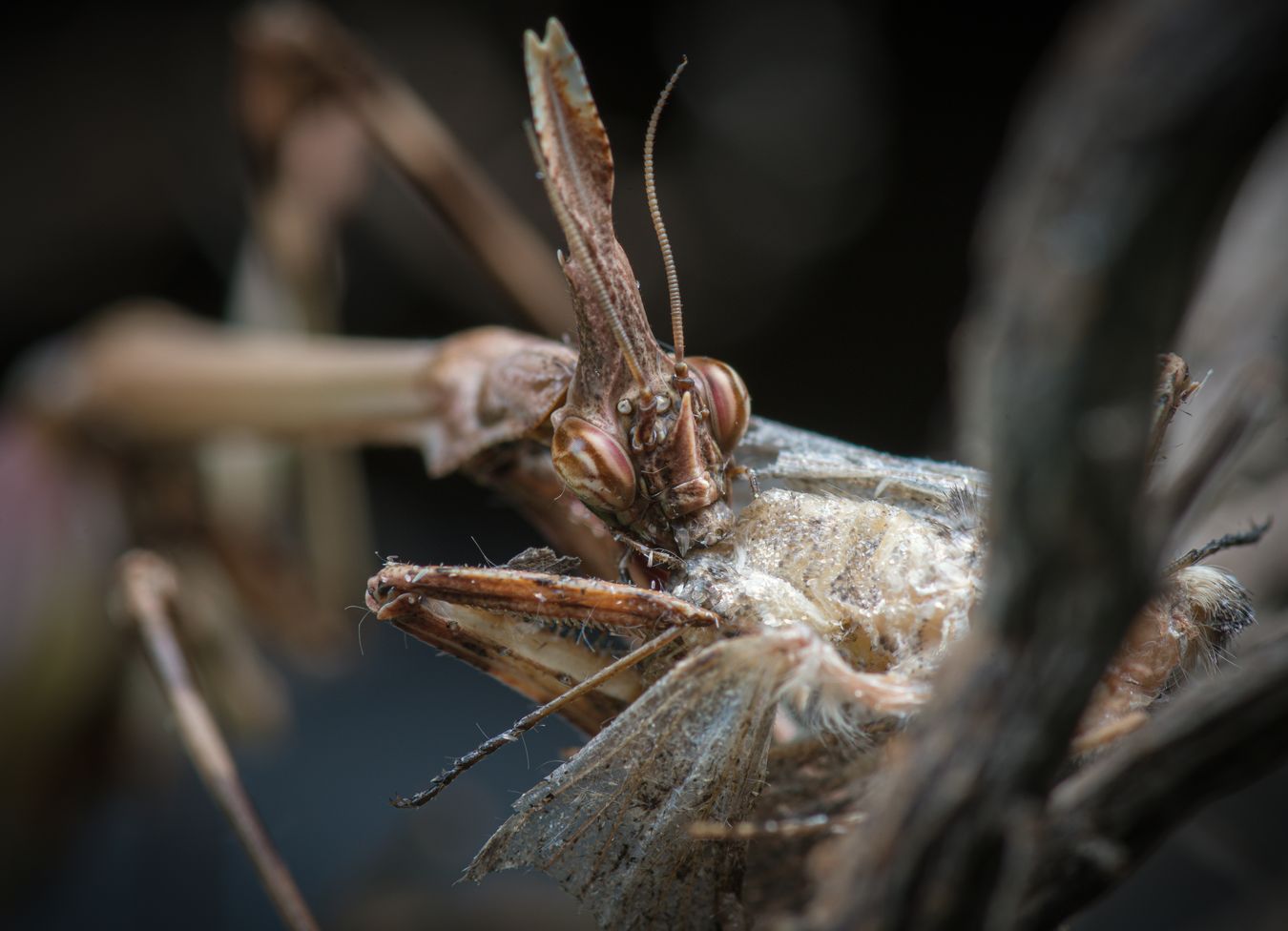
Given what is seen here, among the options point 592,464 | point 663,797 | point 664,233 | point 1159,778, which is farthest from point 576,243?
point 1159,778

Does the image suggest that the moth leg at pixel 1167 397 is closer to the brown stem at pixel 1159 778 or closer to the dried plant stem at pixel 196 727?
the brown stem at pixel 1159 778

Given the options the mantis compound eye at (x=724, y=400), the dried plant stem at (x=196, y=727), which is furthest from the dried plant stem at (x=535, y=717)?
the dried plant stem at (x=196, y=727)

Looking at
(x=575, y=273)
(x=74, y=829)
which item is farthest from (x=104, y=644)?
(x=575, y=273)

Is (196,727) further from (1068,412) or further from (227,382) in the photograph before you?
(1068,412)

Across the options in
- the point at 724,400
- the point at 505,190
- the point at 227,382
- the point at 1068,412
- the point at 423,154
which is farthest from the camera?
the point at 505,190

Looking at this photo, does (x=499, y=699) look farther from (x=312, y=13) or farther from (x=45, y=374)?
(x=312, y=13)
